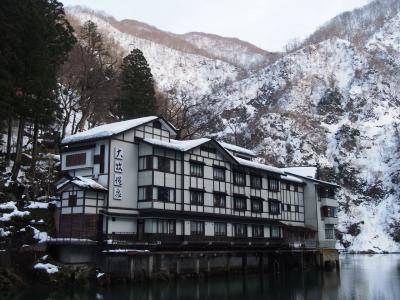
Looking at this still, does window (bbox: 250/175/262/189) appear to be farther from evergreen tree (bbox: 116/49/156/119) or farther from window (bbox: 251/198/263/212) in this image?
evergreen tree (bbox: 116/49/156/119)

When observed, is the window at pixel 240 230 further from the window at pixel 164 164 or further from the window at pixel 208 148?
the window at pixel 164 164

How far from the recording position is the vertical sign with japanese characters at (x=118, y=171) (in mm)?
38094

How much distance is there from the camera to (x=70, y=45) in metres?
48.7

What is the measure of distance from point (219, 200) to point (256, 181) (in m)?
7.84

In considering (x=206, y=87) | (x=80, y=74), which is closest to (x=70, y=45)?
(x=80, y=74)

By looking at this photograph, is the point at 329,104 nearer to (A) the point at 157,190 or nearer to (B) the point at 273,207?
(B) the point at 273,207

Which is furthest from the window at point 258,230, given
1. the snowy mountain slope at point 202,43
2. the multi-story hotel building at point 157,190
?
the snowy mountain slope at point 202,43

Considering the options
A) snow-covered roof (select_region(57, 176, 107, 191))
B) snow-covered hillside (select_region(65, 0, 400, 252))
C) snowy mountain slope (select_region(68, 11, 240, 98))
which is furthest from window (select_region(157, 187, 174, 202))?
snowy mountain slope (select_region(68, 11, 240, 98))

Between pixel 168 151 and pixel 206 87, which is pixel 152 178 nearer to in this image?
pixel 168 151

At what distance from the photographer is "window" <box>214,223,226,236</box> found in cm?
4572

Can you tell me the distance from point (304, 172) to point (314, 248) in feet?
42.1

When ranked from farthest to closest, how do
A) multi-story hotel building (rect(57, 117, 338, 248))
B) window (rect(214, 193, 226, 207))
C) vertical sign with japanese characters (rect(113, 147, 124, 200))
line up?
window (rect(214, 193, 226, 207)), vertical sign with japanese characters (rect(113, 147, 124, 200)), multi-story hotel building (rect(57, 117, 338, 248))

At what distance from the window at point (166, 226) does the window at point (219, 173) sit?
27.0ft

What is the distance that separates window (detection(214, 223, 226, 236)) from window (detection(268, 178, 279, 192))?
1036cm
